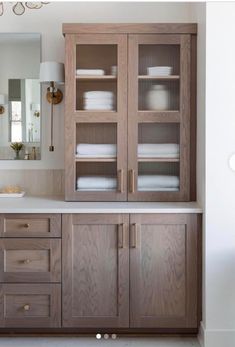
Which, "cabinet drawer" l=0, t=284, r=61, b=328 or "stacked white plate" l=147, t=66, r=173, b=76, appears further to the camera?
"stacked white plate" l=147, t=66, r=173, b=76

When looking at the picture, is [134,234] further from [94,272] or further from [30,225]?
[30,225]

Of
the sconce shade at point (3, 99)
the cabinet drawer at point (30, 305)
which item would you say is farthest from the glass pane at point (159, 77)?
the cabinet drawer at point (30, 305)

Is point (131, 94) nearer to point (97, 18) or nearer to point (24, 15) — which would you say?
point (97, 18)

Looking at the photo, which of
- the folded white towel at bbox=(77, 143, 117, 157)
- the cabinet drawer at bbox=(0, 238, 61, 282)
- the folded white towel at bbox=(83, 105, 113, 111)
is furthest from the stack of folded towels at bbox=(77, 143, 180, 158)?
the cabinet drawer at bbox=(0, 238, 61, 282)

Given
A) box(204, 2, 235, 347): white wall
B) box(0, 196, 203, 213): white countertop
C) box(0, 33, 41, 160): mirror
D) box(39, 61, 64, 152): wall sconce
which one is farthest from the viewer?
box(0, 33, 41, 160): mirror

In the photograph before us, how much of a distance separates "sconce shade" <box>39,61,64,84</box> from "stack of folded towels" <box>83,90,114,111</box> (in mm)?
353

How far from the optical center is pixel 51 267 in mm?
2543

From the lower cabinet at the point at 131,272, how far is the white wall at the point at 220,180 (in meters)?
0.12

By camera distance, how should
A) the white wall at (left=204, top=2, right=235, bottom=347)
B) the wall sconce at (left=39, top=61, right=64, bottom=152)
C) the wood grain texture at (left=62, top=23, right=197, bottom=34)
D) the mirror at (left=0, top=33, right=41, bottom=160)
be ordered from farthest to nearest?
the mirror at (left=0, top=33, right=41, bottom=160)
the wall sconce at (left=39, top=61, right=64, bottom=152)
the wood grain texture at (left=62, top=23, right=197, bottom=34)
the white wall at (left=204, top=2, right=235, bottom=347)

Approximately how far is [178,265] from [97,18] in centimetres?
187

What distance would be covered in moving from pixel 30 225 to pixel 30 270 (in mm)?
275

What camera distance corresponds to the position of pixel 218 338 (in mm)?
2467

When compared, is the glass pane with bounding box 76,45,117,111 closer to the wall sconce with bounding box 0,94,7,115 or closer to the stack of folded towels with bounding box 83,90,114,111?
the stack of folded towels with bounding box 83,90,114,111

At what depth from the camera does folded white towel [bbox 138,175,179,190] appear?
2.76m
